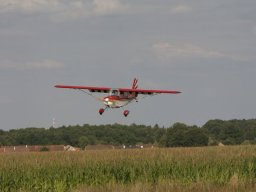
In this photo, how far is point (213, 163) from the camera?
30.0m

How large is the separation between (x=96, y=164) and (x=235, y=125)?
4308 inches

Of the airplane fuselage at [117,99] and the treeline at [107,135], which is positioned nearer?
the airplane fuselage at [117,99]

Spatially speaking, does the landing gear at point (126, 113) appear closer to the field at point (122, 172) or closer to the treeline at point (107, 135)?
the field at point (122, 172)

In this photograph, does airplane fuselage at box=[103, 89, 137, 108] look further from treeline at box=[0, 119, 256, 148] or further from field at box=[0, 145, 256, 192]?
treeline at box=[0, 119, 256, 148]

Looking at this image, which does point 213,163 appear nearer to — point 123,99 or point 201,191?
point 201,191

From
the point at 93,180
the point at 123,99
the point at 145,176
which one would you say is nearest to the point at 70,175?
the point at 93,180

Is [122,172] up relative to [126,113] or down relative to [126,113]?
down

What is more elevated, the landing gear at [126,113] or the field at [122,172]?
the landing gear at [126,113]

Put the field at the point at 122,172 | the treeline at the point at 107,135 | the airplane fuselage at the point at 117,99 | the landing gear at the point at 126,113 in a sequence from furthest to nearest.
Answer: the treeline at the point at 107,135
the airplane fuselage at the point at 117,99
the landing gear at the point at 126,113
the field at the point at 122,172

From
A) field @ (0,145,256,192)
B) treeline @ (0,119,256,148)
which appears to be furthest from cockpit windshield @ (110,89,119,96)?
treeline @ (0,119,256,148)

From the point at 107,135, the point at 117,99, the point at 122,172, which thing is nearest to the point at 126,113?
the point at 117,99

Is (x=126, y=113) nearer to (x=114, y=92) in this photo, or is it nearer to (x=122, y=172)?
(x=114, y=92)

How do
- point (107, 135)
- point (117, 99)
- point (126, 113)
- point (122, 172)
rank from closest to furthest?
point (122, 172) → point (126, 113) → point (117, 99) → point (107, 135)

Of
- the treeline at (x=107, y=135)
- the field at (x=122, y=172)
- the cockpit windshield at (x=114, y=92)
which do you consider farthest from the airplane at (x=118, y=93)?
the treeline at (x=107, y=135)
